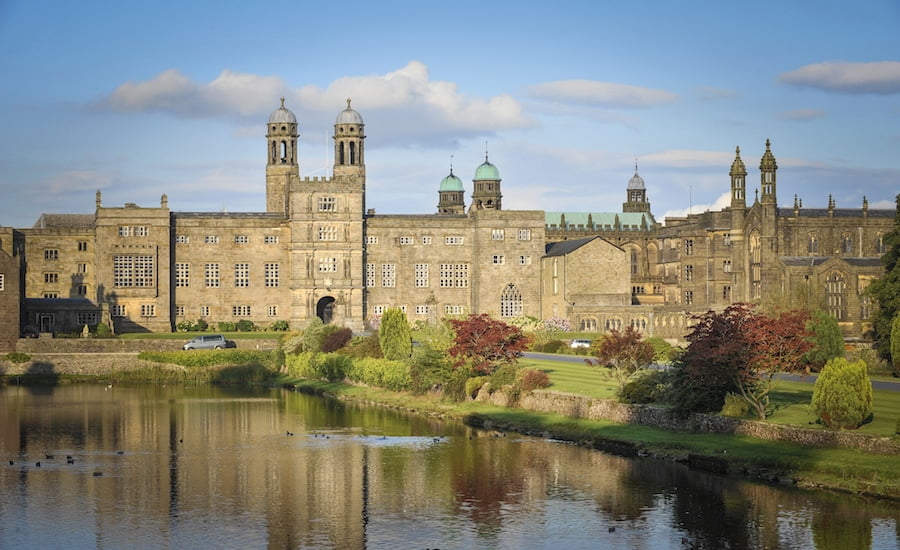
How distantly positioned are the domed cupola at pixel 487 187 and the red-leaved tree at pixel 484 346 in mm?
Answer: 80940

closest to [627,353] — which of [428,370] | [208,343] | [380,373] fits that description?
[428,370]

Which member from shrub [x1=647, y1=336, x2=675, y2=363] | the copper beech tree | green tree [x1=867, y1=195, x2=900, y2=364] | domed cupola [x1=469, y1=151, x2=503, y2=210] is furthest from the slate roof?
the copper beech tree

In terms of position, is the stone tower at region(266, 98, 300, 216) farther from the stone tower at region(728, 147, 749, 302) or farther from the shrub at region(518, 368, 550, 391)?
the shrub at region(518, 368, 550, 391)

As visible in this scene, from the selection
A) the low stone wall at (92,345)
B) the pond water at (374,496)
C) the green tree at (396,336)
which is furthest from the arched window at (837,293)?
the pond water at (374,496)

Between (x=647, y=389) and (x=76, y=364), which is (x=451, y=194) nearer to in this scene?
(x=76, y=364)

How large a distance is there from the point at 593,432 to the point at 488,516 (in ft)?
47.9

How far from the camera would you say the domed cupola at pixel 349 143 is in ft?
385

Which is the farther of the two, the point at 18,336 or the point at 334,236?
the point at 334,236

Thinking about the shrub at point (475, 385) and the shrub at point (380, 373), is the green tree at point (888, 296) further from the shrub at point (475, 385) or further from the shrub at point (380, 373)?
the shrub at point (380, 373)

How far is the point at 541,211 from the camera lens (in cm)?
11681

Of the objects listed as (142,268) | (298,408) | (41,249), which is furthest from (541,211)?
(298,408)

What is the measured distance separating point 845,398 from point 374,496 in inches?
612

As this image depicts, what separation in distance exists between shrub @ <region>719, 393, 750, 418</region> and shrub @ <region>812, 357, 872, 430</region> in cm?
446

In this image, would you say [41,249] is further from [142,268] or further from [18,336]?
[18,336]
